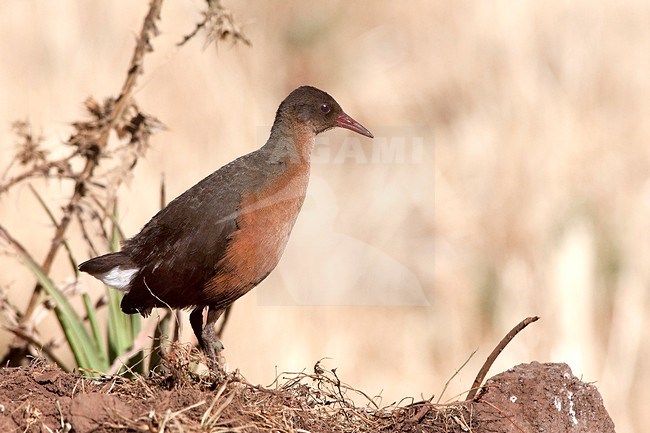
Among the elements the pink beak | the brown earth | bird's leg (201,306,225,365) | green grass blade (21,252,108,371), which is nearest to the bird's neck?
the pink beak

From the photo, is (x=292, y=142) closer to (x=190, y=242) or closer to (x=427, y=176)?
(x=190, y=242)

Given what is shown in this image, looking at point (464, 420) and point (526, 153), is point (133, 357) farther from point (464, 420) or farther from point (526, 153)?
point (526, 153)

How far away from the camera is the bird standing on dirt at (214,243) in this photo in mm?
3711

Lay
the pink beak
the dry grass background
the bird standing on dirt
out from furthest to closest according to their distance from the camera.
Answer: the dry grass background < the pink beak < the bird standing on dirt

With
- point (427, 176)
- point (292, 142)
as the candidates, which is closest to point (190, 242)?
point (292, 142)

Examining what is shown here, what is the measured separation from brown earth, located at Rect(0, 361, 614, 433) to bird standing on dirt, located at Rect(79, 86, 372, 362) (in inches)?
33.4

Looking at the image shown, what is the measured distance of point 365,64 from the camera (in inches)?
336

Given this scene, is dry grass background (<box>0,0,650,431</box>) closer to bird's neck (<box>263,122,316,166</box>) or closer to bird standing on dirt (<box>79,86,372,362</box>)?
bird's neck (<box>263,122,316,166</box>)

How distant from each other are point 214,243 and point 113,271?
486mm

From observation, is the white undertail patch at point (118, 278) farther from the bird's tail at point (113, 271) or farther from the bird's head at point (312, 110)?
the bird's head at point (312, 110)

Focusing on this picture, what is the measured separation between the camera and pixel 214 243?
3.72 m

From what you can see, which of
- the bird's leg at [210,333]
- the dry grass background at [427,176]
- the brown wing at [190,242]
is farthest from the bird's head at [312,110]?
the dry grass background at [427,176]

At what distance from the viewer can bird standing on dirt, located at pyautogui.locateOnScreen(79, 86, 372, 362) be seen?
146 inches

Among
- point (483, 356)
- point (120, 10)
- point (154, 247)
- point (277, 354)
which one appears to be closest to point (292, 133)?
point (154, 247)
